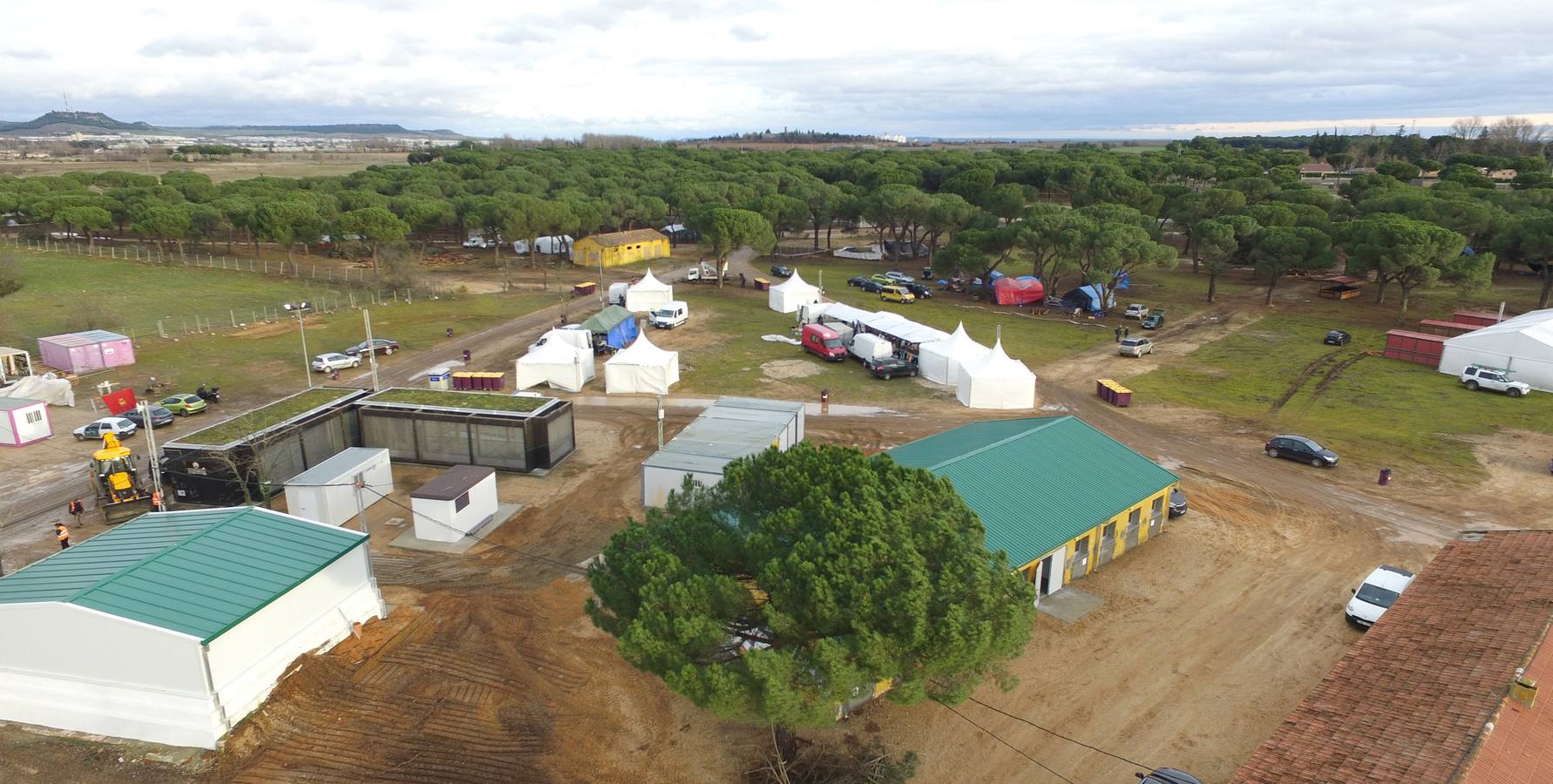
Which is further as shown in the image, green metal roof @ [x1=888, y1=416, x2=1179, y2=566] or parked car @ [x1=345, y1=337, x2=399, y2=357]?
parked car @ [x1=345, y1=337, x2=399, y2=357]

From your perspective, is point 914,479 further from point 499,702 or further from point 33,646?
point 33,646

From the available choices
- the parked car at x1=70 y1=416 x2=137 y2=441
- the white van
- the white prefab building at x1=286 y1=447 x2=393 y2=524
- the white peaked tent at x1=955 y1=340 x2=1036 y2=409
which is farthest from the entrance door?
the parked car at x1=70 y1=416 x2=137 y2=441

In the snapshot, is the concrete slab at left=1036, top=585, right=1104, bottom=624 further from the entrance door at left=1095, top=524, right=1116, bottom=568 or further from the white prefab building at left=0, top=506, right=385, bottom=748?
the white prefab building at left=0, top=506, right=385, bottom=748

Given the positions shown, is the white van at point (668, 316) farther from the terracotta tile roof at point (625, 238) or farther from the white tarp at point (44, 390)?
the white tarp at point (44, 390)

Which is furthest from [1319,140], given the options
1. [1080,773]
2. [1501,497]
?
[1080,773]

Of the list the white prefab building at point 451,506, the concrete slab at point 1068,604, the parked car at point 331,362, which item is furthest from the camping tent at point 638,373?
the concrete slab at point 1068,604

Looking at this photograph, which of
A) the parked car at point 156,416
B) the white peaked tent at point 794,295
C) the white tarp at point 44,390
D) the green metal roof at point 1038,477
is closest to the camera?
the green metal roof at point 1038,477

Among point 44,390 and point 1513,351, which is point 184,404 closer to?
point 44,390
